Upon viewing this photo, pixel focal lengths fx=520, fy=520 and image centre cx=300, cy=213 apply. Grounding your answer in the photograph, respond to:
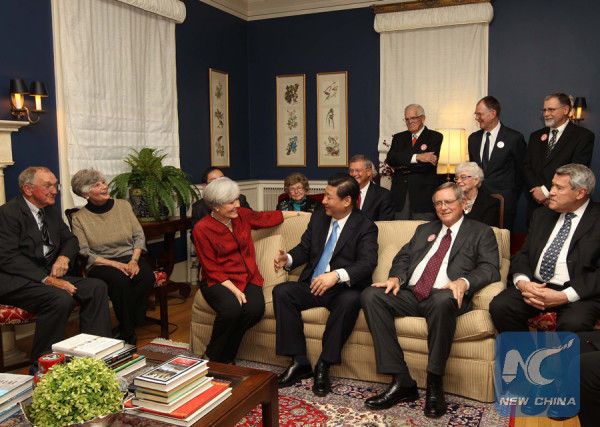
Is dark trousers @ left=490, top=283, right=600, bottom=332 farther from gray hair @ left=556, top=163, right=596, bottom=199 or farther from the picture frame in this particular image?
the picture frame

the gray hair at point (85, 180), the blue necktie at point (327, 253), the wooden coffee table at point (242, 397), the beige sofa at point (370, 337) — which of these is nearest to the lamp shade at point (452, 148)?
the beige sofa at point (370, 337)

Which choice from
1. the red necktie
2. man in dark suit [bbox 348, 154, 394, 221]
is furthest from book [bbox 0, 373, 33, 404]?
man in dark suit [bbox 348, 154, 394, 221]

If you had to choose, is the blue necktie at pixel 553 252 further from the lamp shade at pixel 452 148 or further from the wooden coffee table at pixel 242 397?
the lamp shade at pixel 452 148

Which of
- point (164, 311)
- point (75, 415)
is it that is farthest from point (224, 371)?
point (164, 311)

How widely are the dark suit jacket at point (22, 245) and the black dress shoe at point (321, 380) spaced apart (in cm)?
180

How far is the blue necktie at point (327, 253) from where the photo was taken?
3.32 m

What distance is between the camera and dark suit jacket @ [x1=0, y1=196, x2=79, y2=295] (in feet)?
10.4

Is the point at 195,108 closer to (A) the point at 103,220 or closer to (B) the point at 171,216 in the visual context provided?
(B) the point at 171,216

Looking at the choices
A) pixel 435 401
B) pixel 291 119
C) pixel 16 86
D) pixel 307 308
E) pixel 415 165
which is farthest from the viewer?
pixel 291 119

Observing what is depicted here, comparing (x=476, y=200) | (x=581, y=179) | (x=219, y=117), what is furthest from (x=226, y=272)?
(x=219, y=117)

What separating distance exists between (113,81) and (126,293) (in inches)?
80.4

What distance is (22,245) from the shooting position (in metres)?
3.29

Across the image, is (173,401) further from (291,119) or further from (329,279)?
(291,119)

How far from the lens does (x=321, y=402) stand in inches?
112
